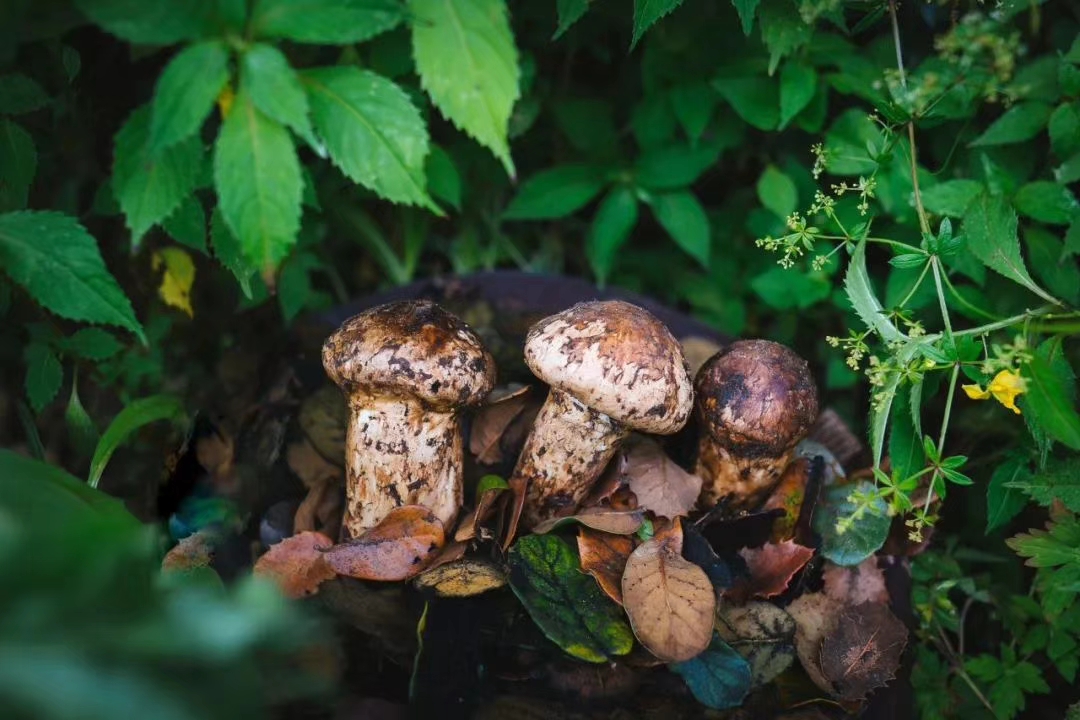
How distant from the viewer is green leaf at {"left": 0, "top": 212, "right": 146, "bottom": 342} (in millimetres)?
1516

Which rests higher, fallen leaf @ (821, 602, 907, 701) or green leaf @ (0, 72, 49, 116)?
green leaf @ (0, 72, 49, 116)

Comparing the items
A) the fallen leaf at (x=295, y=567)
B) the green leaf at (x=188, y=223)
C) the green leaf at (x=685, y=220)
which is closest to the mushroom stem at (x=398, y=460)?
the fallen leaf at (x=295, y=567)

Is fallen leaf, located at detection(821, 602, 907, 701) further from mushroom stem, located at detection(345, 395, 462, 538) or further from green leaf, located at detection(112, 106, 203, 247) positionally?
green leaf, located at detection(112, 106, 203, 247)

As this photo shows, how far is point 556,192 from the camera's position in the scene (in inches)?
99.7

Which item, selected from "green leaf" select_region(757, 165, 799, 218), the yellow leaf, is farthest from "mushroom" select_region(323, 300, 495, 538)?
"green leaf" select_region(757, 165, 799, 218)

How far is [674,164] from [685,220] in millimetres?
163

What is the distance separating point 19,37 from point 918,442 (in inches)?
72.2

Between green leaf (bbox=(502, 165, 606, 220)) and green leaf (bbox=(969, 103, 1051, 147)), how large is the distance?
102 centimetres

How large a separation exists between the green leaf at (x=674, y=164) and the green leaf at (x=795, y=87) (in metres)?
0.30

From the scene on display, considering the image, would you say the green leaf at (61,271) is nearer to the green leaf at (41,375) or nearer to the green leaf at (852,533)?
the green leaf at (41,375)

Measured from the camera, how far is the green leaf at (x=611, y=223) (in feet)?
8.17

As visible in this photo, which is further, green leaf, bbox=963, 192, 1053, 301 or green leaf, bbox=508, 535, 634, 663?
green leaf, bbox=963, 192, 1053, 301

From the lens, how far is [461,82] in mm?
1470

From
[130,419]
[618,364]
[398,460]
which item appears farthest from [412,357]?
[130,419]
